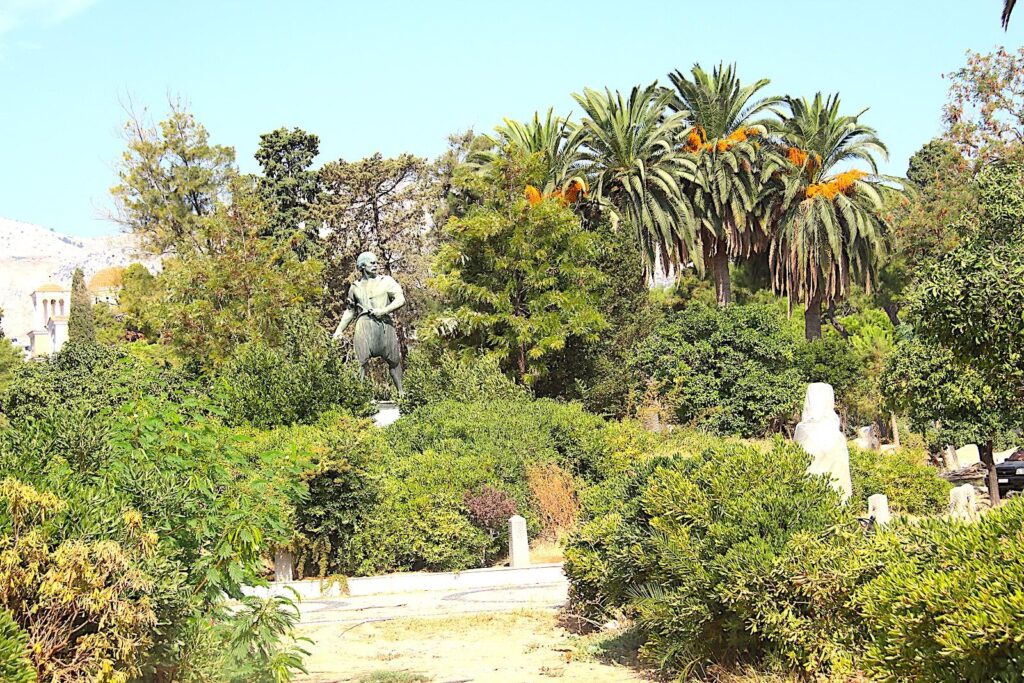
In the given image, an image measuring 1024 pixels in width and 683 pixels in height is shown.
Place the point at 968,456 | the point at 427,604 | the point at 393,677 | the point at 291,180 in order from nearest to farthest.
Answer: the point at 393,677, the point at 427,604, the point at 968,456, the point at 291,180

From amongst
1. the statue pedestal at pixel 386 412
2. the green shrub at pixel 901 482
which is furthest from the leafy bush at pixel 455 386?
the green shrub at pixel 901 482

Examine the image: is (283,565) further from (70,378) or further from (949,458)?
(949,458)

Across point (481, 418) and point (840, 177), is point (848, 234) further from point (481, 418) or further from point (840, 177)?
point (481, 418)

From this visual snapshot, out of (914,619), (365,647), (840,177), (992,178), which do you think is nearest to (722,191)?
(840,177)

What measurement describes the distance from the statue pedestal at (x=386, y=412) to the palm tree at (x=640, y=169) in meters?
13.9

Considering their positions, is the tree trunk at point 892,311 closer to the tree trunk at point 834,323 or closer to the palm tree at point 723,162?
the tree trunk at point 834,323

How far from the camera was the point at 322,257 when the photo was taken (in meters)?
44.8

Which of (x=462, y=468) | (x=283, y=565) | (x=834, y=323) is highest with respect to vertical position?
(x=834, y=323)

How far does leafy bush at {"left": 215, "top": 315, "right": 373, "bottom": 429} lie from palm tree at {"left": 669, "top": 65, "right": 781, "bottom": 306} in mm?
18027

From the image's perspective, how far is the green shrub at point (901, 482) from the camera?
63.0 ft

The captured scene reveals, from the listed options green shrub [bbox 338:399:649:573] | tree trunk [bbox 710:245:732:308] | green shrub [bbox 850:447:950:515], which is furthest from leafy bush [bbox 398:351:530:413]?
tree trunk [bbox 710:245:732:308]

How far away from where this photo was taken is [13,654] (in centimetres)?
541

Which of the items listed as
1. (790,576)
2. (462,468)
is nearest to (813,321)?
(462,468)

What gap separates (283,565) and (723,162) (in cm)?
2724
